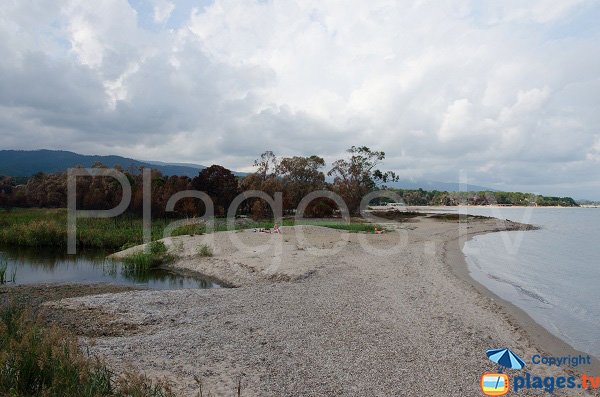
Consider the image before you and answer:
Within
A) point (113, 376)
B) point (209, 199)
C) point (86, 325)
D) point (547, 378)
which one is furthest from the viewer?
point (209, 199)

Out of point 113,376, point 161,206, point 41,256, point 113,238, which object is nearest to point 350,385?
point 113,376

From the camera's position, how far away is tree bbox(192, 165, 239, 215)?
36094 mm

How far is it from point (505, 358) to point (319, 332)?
299cm

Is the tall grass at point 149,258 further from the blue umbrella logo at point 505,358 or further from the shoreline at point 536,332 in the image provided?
the blue umbrella logo at point 505,358

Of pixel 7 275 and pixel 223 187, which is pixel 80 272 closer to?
pixel 7 275

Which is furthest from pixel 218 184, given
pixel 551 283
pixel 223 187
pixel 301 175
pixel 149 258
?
pixel 551 283

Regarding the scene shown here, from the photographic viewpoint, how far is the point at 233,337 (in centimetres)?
700

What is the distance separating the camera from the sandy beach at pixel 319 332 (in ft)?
17.7

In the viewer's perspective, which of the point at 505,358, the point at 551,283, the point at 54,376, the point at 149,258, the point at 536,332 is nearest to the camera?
the point at 54,376

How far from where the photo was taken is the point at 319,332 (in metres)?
7.30

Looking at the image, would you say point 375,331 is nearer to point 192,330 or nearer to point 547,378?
point 547,378

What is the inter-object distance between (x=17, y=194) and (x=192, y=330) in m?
44.6

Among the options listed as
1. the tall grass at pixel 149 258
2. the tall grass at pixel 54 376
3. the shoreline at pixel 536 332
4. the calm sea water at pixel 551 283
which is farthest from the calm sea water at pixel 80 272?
the calm sea water at pixel 551 283

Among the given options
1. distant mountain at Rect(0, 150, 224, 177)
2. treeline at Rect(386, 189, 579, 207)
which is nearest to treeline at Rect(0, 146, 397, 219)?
treeline at Rect(386, 189, 579, 207)
